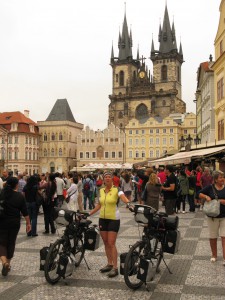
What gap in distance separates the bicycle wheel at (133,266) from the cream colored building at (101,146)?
81.9 meters

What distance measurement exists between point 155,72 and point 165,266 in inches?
4052

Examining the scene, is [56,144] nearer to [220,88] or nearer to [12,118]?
[12,118]

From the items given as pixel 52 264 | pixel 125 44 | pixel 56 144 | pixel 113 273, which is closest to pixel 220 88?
pixel 113 273

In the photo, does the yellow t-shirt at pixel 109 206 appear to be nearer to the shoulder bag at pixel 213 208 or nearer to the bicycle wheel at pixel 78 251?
the bicycle wheel at pixel 78 251

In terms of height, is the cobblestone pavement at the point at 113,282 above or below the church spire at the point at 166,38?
below

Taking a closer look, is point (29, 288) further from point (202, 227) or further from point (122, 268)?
point (202, 227)

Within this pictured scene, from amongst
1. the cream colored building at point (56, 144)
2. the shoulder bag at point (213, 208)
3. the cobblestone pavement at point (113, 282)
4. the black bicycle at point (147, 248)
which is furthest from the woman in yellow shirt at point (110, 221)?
the cream colored building at point (56, 144)

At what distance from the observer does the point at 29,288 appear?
6508 mm

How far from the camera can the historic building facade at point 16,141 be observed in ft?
281

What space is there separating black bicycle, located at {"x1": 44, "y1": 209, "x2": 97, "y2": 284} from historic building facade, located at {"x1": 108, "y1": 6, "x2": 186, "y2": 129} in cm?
9162

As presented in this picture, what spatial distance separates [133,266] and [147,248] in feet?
1.36

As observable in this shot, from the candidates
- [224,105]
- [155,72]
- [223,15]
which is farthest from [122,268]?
[155,72]

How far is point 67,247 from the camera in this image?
709cm

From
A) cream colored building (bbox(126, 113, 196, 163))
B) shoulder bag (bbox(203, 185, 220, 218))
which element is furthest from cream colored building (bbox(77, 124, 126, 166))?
shoulder bag (bbox(203, 185, 220, 218))
